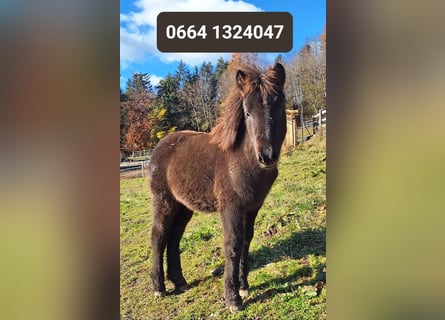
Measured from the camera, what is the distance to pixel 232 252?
1713 millimetres

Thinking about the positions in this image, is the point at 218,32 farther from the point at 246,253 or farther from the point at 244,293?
the point at 244,293

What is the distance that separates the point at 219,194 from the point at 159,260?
1.67 ft

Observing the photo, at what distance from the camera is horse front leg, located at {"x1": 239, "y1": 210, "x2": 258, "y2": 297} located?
173cm

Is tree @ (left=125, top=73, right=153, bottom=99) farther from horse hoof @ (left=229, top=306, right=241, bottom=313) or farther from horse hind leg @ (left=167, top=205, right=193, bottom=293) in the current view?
horse hoof @ (left=229, top=306, right=241, bottom=313)

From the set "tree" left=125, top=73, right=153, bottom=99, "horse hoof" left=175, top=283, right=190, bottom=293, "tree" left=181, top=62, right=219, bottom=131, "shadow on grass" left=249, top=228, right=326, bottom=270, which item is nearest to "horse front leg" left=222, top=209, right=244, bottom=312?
"shadow on grass" left=249, top=228, right=326, bottom=270

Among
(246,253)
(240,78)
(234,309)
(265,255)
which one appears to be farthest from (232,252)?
(240,78)

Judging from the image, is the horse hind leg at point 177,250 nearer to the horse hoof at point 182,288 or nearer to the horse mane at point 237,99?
the horse hoof at point 182,288

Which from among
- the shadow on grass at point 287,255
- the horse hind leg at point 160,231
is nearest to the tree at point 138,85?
the horse hind leg at point 160,231

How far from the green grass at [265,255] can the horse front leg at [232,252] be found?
0.04 meters

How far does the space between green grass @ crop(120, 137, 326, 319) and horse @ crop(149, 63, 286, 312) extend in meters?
0.05

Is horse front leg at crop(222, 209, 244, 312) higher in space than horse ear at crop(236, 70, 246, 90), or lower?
lower
